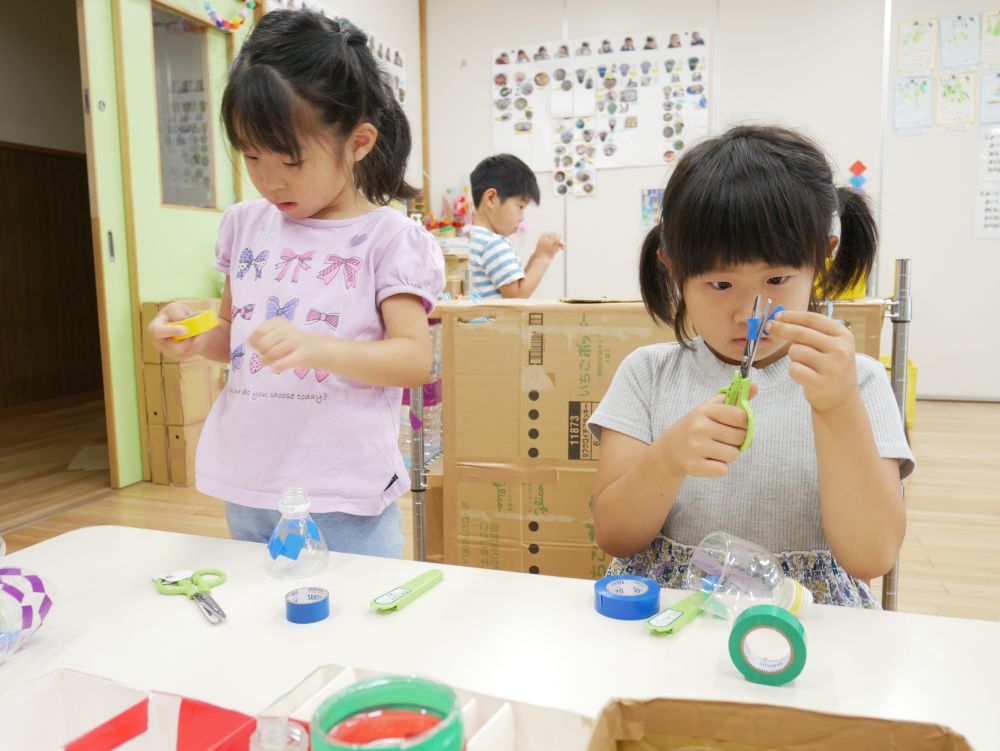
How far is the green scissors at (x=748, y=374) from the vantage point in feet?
2.22

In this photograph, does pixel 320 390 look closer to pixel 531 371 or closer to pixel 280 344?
pixel 280 344

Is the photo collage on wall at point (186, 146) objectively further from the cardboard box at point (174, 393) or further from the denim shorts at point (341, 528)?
the denim shorts at point (341, 528)

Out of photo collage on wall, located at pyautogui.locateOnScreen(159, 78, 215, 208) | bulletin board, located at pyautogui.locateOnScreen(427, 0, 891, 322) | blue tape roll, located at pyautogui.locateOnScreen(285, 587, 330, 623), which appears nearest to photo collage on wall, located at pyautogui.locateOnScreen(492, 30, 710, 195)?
bulletin board, located at pyautogui.locateOnScreen(427, 0, 891, 322)

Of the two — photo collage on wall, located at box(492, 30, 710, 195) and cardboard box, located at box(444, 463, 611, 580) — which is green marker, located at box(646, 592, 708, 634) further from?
photo collage on wall, located at box(492, 30, 710, 195)

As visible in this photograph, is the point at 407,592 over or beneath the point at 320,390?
beneath

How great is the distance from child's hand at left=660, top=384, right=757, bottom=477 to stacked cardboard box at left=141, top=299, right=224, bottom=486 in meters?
2.56

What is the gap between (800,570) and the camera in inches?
34.1

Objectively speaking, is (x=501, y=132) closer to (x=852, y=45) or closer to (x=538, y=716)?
(x=852, y=45)

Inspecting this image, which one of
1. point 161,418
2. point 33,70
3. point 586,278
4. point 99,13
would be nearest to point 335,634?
point 161,418

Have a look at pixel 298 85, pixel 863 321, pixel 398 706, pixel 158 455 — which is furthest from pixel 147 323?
pixel 398 706

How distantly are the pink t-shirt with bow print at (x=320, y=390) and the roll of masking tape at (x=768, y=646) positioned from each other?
544mm

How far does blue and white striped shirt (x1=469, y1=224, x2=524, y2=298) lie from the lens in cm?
263

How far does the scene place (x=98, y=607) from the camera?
2.23 feet

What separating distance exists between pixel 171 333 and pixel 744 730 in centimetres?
72
